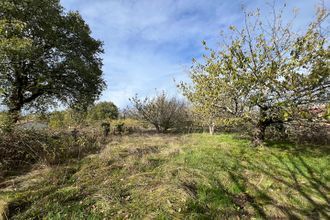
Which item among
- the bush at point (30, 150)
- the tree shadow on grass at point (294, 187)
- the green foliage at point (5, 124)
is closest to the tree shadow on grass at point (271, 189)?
the tree shadow on grass at point (294, 187)

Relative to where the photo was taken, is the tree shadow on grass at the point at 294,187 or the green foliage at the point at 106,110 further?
the green foliage at the point at 106,110

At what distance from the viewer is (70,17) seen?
37.9 feet

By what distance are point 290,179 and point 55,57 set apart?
1088 cm

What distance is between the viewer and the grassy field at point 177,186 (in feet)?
12.8

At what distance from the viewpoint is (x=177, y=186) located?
4.63 m

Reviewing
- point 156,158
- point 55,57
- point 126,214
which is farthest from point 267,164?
point 55,57

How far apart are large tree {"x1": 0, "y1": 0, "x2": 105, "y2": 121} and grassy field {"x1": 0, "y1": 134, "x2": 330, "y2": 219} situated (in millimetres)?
5380

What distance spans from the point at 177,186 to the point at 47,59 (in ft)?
30.7

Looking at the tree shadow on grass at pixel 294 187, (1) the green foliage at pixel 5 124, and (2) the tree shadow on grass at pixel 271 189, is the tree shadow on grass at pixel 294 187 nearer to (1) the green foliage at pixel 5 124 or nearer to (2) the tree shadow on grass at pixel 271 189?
(2) the tree shadow on grass at pixel 271 189

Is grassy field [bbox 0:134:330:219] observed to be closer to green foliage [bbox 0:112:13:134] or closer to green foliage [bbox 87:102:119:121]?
green foliage [bbox 0:112:13:134]

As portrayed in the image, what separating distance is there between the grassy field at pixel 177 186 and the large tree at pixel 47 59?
17.6 ft

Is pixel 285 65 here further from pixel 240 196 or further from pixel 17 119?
pixel 17 119

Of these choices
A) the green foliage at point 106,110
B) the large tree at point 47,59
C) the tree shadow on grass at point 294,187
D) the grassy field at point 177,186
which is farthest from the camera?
the green foliage at point 106,110

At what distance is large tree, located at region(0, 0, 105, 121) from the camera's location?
922cm
